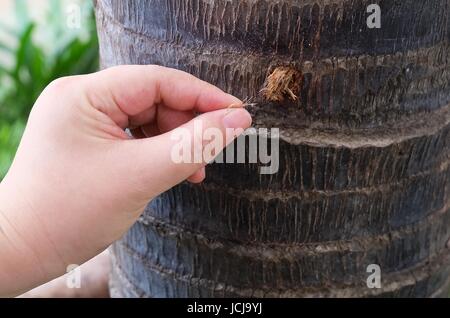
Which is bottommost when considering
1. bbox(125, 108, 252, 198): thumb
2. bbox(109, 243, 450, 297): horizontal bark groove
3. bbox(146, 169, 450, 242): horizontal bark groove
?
bbox(109, 243, 450, 297): horizontal bark groove

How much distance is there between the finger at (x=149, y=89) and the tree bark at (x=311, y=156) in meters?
0.05

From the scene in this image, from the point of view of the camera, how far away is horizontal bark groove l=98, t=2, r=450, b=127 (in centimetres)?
90

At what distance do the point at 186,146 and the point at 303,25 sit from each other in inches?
9.5

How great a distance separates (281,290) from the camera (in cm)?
110

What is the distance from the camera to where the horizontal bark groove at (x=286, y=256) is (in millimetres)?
1068

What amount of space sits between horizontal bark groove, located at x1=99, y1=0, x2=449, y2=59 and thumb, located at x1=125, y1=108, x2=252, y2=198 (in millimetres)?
119

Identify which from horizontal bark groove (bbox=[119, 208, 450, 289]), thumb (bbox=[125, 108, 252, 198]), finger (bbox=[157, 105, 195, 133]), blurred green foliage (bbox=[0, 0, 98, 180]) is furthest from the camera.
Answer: blurred green foliage (bbox=[0, 0, 98, 180])

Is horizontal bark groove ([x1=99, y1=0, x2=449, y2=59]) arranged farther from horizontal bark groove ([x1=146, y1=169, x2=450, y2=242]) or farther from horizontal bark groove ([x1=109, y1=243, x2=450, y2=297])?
horizontal bark groove ([x1=109, y1=243, x2=450, y2=297])

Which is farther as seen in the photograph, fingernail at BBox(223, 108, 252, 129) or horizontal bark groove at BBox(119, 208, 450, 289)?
horizontal bark groove at BBox(119, 208, 450, 289)

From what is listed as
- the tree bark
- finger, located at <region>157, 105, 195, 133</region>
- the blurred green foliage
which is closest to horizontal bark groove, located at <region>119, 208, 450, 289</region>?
the tree bark

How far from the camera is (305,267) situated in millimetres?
1075

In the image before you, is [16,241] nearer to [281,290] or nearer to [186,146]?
[186,146]

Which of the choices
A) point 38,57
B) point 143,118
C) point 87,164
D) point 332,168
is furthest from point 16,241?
point 38,57
